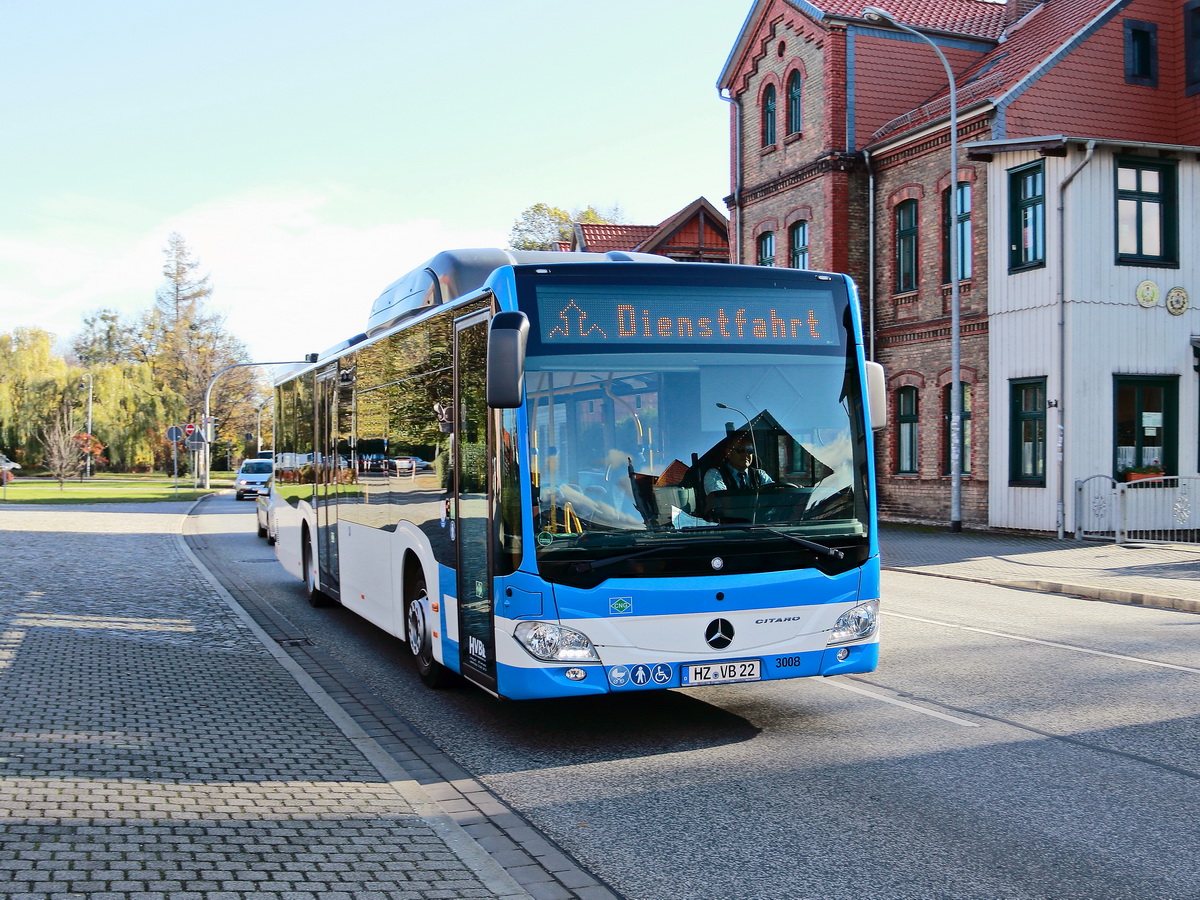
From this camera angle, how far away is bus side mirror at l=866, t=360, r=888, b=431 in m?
7.26

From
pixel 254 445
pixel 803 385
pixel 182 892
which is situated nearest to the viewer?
pixel 182 892

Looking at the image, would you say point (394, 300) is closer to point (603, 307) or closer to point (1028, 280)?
point (603, 307)

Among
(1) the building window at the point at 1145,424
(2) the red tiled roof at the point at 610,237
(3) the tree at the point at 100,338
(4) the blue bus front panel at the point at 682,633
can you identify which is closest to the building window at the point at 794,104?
(1) the building window at the point at 1145,424

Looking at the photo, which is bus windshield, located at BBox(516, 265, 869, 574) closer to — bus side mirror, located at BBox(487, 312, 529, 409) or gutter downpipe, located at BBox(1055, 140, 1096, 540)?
bus side mirror, located at BBox(487, 312, 529, 409)

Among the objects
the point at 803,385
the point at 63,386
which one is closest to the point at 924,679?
the point at 803,385

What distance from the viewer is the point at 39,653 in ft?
31.2

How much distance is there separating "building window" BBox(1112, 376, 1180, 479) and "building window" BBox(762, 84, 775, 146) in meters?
13.3

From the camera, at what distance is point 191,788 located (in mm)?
5723

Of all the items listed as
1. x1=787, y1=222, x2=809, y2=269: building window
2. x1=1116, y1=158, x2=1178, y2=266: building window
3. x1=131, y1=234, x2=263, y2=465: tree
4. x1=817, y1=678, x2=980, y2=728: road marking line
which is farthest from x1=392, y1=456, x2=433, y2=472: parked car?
x1=131, y1=234, x2=263, y2=465: tree

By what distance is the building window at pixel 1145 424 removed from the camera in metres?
22.6

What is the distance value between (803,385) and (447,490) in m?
2.39

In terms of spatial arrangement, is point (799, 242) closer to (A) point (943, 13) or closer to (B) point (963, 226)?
(B) point (963, 226)

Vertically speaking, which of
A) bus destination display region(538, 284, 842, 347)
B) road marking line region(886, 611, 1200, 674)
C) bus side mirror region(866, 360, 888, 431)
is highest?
bus destination display region(538, 284, 842, 347)

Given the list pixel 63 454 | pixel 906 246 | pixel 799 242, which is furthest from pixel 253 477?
pixel 906 246
